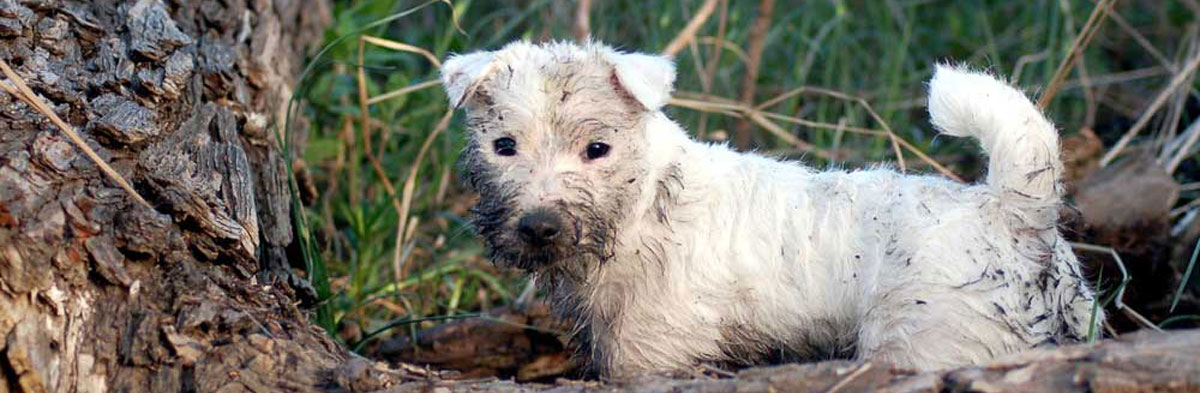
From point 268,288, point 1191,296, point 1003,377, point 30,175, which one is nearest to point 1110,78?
point 1191,296

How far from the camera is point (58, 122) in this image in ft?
11.4

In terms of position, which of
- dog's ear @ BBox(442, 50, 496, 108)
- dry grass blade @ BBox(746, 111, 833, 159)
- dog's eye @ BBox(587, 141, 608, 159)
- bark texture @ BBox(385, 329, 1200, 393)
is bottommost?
bark texture @ BBox(385, 329, 1200, 393)

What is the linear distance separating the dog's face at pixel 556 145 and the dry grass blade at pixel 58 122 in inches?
40.8

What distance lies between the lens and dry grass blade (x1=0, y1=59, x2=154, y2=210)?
3490 millimetres

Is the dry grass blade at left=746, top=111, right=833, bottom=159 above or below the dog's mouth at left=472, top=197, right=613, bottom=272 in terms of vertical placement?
above

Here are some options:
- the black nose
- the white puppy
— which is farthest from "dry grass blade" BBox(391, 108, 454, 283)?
the black nose

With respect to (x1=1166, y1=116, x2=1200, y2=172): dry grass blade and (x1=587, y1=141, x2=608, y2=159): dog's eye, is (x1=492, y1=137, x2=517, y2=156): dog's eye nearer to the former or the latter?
(x1=587, y1=141, x2=608, y2=159): dog's eye

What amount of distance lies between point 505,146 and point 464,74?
32cm

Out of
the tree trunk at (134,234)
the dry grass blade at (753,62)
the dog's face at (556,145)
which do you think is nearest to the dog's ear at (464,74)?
the dog's face at (556,145)

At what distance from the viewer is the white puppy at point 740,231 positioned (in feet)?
12.3

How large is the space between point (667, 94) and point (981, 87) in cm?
100

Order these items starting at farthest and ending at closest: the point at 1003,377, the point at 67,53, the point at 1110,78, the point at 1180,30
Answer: the point at 1180,30
the point at 1110,78
the point at 67,53
the point at 1003,377

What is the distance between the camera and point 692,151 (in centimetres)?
421

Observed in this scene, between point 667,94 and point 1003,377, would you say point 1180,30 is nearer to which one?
point 667,94
